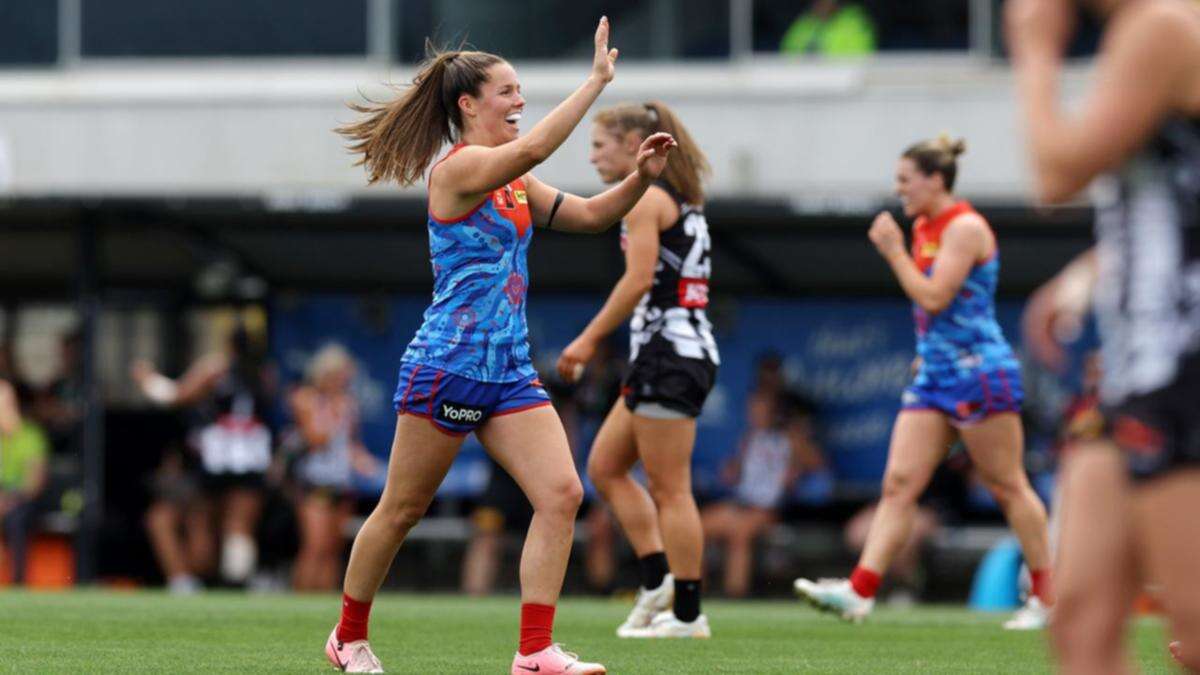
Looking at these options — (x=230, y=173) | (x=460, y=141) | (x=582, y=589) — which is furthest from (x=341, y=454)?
(x=460, y=141)

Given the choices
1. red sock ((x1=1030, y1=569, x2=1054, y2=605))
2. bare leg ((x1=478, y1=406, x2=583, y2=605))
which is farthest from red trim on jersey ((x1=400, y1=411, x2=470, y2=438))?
red sock ((x1=1030, y1=569, x2=1054, y2=605))

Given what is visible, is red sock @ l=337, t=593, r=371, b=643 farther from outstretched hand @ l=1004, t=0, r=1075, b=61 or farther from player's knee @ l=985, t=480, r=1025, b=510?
player's knee @ l=985, t=480, r=1025, b=510

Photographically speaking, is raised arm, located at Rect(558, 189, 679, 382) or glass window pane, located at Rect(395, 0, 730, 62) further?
glass window pane, located at Rect(395, 0, 730, 62)

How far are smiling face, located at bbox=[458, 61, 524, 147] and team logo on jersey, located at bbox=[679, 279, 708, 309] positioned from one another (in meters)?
2.39

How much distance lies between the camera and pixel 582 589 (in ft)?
52.2

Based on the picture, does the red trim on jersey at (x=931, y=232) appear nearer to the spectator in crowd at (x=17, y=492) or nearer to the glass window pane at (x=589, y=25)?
the glass window pane at (x=589, y=25)

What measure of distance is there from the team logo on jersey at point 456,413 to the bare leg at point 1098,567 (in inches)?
112

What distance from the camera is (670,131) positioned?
28.2 ft

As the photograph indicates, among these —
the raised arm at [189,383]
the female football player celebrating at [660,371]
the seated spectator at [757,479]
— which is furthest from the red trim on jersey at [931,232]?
the raised arm at [189,383]

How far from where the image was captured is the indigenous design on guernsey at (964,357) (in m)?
9.02

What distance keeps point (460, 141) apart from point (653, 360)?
229cm

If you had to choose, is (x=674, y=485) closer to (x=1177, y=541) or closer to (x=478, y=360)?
(x=478, y=360)

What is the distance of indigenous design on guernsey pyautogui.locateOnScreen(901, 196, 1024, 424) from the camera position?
902cm

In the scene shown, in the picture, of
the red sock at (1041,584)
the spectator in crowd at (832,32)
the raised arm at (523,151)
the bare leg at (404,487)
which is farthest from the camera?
the spectator in crowd at (832,32)
